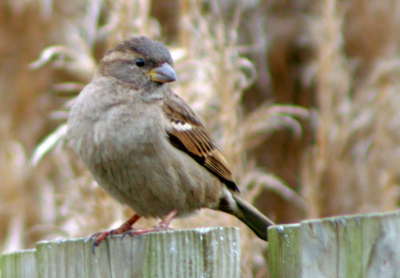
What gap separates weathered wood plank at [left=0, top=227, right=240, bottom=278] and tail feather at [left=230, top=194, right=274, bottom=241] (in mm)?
1486

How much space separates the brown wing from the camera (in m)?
2.99

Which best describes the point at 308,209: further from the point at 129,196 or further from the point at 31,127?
the point at 31,127

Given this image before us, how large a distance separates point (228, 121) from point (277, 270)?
2185 mm

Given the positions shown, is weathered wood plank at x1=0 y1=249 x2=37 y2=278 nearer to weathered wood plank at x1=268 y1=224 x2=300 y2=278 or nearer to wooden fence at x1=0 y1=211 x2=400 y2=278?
wooden fence at x1=0 y1=211 x2=400 y2=278

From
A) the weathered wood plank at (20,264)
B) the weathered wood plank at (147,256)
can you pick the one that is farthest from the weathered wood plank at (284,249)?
the weathered wood plank at (20,264)

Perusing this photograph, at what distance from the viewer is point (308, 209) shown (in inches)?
175

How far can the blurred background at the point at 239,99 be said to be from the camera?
12.5 feet

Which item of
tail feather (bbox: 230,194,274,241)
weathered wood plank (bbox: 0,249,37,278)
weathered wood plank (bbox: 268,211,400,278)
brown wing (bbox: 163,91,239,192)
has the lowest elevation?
weathered wood plank (bbox: 268,211,400,278)

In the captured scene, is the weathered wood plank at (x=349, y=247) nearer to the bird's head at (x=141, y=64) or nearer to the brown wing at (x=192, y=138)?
the brown wing at (x=192, y=138)

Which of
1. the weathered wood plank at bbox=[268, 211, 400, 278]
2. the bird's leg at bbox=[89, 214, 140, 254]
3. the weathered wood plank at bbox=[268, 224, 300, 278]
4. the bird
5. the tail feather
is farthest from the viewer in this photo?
the tail feather

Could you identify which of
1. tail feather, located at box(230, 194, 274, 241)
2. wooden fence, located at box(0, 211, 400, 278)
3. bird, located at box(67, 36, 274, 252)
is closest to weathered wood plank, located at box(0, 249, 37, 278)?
wooden fence, located at box(0, 211, 400, 278)

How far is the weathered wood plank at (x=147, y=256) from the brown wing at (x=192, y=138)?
3.84 feet

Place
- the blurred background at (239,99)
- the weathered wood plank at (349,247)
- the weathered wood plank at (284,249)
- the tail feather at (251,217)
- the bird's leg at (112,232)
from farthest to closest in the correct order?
1. the blurred background at (239,99)
2. the tail feather at (251,217)
3. the bird's leg at (112,232)
4. the weathered wood plank at (284,249)
5. the weathered wood plank at (349,247)

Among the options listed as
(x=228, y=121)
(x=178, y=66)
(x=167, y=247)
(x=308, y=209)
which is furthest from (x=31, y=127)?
(x=167, y=247)
